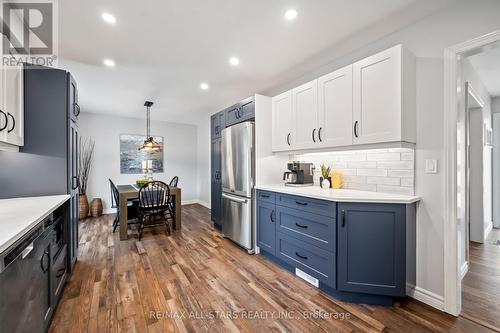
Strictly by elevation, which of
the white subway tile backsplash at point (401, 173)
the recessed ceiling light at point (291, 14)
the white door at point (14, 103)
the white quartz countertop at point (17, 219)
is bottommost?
the white quartz countertop at point (17, 219)

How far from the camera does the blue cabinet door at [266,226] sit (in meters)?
2.69

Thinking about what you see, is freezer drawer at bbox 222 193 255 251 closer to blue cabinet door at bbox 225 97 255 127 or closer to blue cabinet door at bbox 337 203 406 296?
blue cabinet door at bbox 225 97 255 127

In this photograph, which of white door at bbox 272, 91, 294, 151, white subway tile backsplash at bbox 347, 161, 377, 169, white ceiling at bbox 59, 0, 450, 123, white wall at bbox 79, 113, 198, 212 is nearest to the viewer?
white ceiling at bbox 59, 0, 450, 123

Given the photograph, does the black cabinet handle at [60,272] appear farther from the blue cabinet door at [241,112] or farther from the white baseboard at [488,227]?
the white baseboard at [488,227]

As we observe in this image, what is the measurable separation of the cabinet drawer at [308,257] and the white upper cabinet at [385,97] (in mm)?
1148

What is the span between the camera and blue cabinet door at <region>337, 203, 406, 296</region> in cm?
180

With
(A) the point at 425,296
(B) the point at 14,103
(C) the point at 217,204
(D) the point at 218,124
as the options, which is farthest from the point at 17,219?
(A) the point at 425,296

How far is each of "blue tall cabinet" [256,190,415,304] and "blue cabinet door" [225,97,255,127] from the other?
1.51m

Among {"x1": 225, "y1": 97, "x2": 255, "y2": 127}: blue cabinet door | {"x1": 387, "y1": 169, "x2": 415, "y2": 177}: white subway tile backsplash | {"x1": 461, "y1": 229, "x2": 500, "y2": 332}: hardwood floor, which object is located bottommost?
{"x1": 461, "y1": 229, "x2": 500, "y2": 332}: hardwood floor

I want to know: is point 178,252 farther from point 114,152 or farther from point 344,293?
point 114,152

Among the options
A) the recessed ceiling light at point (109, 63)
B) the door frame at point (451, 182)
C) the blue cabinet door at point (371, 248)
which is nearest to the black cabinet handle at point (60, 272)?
the recessed ceiling light at point (109, 63)

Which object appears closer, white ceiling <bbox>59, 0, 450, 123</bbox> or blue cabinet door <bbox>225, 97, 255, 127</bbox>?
white ceiling <bbox>59, 0, 450, 123</bbox>

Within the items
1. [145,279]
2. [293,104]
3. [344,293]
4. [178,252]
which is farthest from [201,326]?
[293,104]

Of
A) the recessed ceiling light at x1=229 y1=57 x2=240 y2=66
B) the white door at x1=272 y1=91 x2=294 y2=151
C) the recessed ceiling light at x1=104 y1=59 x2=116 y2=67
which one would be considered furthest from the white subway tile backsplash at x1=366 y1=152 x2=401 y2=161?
the recessed ceiling light at x1=104 y1=59 x2=116 y2=67
